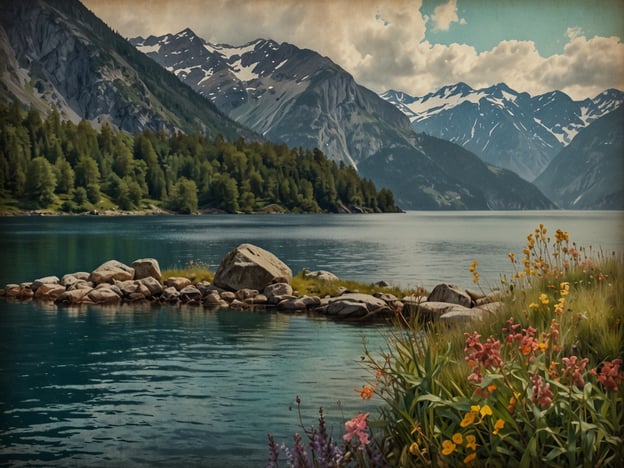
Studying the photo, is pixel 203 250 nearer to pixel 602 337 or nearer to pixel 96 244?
pixel 96 244

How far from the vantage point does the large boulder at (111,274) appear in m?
37.2

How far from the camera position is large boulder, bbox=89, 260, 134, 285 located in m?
37.2

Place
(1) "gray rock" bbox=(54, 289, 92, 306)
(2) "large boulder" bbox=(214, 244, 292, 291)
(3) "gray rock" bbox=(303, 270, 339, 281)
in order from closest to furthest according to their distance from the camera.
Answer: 1. (1) "gray rock" bbox=(54, 289, 92, 306)
2. (2) "large boulder" bbox=(214, 244, 292, 291)
3. (3) "gray rock" bbox=(303, 270, 339, 281)

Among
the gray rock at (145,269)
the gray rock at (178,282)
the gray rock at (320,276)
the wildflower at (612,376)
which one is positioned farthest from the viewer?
the gray rock at (320,276)

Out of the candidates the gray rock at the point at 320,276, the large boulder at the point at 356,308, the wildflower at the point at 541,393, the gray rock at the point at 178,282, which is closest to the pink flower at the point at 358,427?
the wildflower at the point at 541,393

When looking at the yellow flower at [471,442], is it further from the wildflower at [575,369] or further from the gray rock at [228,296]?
the gray rock at [228,296]

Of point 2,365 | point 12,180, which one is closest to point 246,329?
point 2,365

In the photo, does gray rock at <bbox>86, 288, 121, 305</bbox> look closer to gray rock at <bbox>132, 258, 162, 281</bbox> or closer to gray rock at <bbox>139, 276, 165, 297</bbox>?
gray rock at <bbox>139, 276, 165, 297</bbox>

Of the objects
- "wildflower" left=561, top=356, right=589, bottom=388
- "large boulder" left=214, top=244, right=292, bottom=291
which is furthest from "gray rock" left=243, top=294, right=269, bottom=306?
"wildflower" left=561, top=356, right=589, bottom=388

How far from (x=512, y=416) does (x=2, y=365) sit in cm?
1642

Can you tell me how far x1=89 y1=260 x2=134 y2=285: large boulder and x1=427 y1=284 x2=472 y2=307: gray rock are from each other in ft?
56.2

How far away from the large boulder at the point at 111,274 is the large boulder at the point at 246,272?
18.4 feet

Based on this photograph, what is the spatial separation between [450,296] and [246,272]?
10.9 metres

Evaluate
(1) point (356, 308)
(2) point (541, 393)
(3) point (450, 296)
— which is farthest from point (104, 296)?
(2) point (541, 393)
